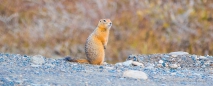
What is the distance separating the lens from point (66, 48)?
734 inches

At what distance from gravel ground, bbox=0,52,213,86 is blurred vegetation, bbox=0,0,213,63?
716 centimetres

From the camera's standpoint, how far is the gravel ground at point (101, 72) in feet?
27.1

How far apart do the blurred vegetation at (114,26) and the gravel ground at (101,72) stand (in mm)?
7157

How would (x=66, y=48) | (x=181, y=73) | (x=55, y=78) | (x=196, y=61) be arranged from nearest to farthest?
1. (x=55, y=78)
2. (x=181, y=73)
3. (x=196, y=61)
4. (x=66, y=48)

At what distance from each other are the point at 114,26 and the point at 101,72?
31.8 ft

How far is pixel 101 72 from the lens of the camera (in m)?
9.25

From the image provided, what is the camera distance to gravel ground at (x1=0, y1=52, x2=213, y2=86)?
8266 millimetres

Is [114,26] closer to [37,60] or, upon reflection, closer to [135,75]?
[37,60]

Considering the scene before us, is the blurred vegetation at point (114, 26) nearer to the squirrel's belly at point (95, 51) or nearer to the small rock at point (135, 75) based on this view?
the squirrel's belly at point (95, 51)

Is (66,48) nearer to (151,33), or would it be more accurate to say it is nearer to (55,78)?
(151,33)

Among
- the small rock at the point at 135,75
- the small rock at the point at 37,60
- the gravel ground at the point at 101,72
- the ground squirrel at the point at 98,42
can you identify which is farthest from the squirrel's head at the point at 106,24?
the small rock at the point at 135,75

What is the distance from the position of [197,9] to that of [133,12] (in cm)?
174

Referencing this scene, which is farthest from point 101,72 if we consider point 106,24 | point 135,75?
point 106,24

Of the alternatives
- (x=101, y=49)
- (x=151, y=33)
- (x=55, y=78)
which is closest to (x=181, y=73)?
(x=101, y=49)
